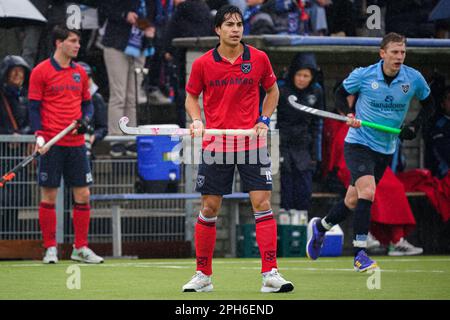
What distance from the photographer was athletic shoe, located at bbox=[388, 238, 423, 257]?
664 inches

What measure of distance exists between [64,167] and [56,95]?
822 mm

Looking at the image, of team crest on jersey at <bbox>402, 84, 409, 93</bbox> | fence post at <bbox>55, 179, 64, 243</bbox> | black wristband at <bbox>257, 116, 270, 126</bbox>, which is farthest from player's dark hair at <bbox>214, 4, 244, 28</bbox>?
fence post at <bbox>55, 179, 64, 243</bbox>

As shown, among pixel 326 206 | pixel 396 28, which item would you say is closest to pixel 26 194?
pixel 326 206

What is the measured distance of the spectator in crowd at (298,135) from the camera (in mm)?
16875

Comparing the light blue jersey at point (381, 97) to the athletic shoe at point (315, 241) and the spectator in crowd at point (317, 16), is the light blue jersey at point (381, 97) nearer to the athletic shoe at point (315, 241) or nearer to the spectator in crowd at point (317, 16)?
the athletic shoe at point (315, 241)

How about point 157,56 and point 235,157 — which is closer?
point 235,157

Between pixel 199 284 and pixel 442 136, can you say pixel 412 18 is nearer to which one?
pixel 442 136

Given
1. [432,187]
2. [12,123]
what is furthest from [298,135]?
[12,123]

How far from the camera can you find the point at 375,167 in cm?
1295

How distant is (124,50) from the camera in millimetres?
17281

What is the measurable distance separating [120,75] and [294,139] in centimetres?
248

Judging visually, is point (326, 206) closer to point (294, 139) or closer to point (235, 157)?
point (294, 139)

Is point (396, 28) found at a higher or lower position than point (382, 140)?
higher

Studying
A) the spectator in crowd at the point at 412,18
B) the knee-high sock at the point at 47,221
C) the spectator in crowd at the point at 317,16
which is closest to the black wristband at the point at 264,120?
the knee-high sock at the point at 47,221
